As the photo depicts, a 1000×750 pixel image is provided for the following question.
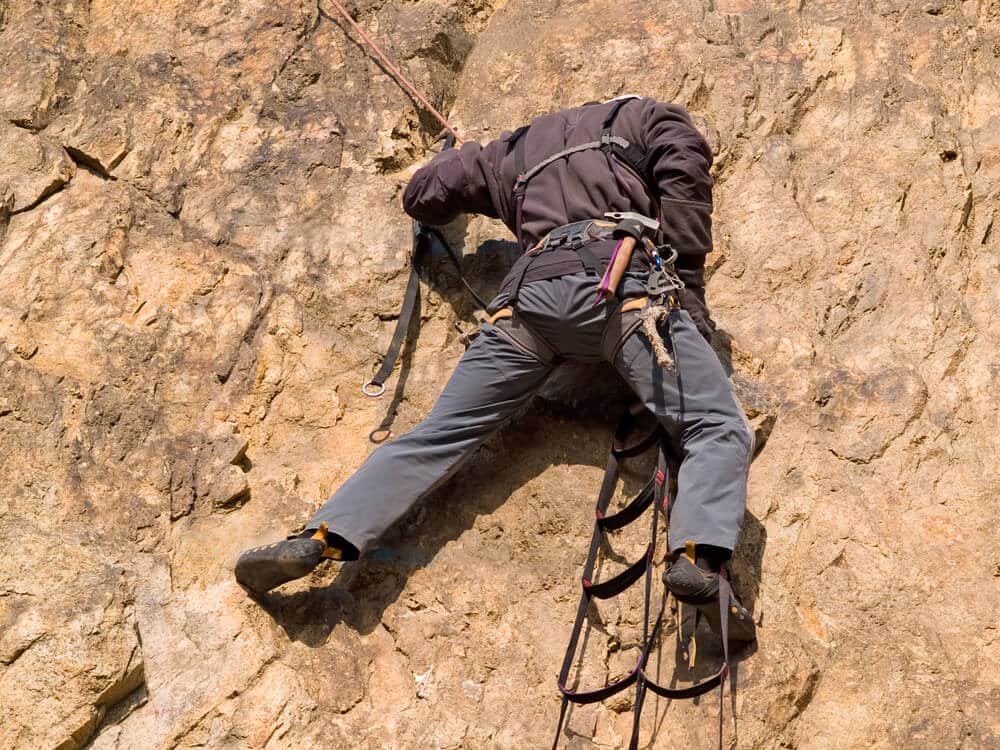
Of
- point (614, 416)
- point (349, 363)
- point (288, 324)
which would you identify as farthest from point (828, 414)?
point (288, 324)

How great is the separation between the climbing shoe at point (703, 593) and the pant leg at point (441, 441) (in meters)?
0.96

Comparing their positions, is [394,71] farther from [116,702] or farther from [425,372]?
[116,702]

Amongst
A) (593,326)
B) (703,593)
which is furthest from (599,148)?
(703,593)

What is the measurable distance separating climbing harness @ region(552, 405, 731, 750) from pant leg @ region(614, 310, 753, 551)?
0.55 ft

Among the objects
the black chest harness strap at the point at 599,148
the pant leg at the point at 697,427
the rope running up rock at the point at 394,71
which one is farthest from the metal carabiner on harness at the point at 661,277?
the rope running up rock at the point at 394,71

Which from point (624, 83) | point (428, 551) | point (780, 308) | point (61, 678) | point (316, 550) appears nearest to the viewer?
point (61, 678)

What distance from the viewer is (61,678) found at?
11.6 feet

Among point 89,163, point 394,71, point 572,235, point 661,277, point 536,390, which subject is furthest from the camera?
point 394,71

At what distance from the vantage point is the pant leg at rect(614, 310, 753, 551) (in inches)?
145

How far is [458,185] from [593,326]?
0.98 metres

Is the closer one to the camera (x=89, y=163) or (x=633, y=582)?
(x=633, y=582)

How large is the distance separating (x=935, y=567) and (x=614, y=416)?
1.34 metres

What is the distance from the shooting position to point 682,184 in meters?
4.25

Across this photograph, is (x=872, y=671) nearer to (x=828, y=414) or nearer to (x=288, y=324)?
(x=828, y=414)
